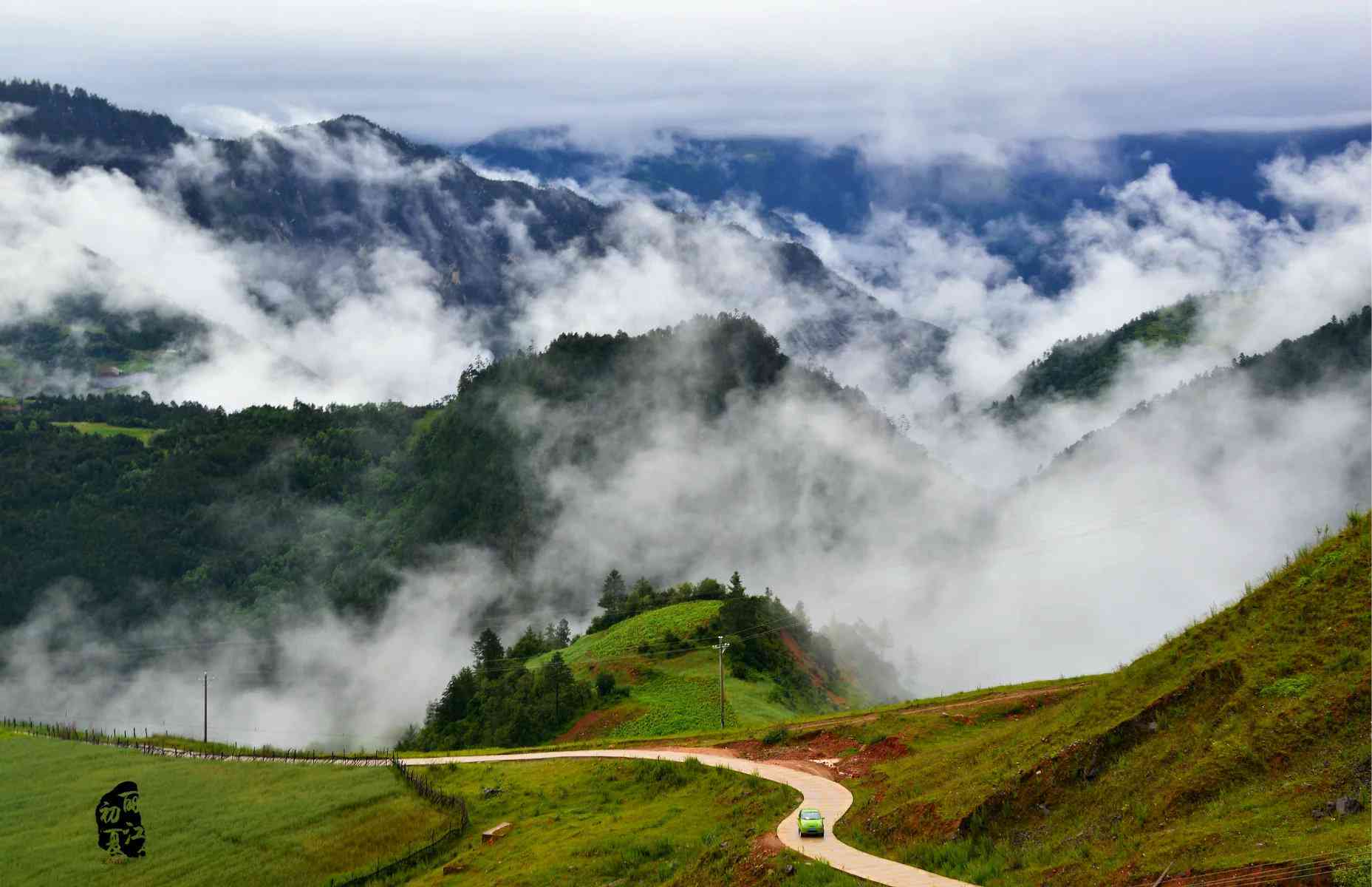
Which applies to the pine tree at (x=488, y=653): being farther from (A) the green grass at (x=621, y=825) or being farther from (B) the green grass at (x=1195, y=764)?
(B) the green grass at (x=1195, y=764)

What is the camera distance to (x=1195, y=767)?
35125 mm

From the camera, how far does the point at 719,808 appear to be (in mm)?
60094

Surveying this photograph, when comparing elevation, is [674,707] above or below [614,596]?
below

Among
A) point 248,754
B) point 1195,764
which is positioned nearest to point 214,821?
point 248,754

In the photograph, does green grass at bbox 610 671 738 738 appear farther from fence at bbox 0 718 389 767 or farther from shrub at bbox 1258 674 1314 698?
shrub at bbox 1258 674 1314 698

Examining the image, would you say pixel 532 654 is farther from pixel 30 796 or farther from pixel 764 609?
pixel 30 796

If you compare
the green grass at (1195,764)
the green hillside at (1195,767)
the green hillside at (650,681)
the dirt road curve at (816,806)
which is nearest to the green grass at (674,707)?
the green hillside at (650,681)

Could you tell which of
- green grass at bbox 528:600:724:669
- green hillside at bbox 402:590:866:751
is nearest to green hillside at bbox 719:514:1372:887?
green hillside at bbox 402:590:866:751

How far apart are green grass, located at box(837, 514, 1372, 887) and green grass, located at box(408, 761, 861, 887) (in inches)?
236

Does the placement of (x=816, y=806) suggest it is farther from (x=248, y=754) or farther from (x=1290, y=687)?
(x=248, y=754)

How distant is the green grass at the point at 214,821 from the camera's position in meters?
67.9

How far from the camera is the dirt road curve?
38725mm

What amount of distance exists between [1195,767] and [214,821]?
216ft

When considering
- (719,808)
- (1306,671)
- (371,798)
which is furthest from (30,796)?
(1306,671)
